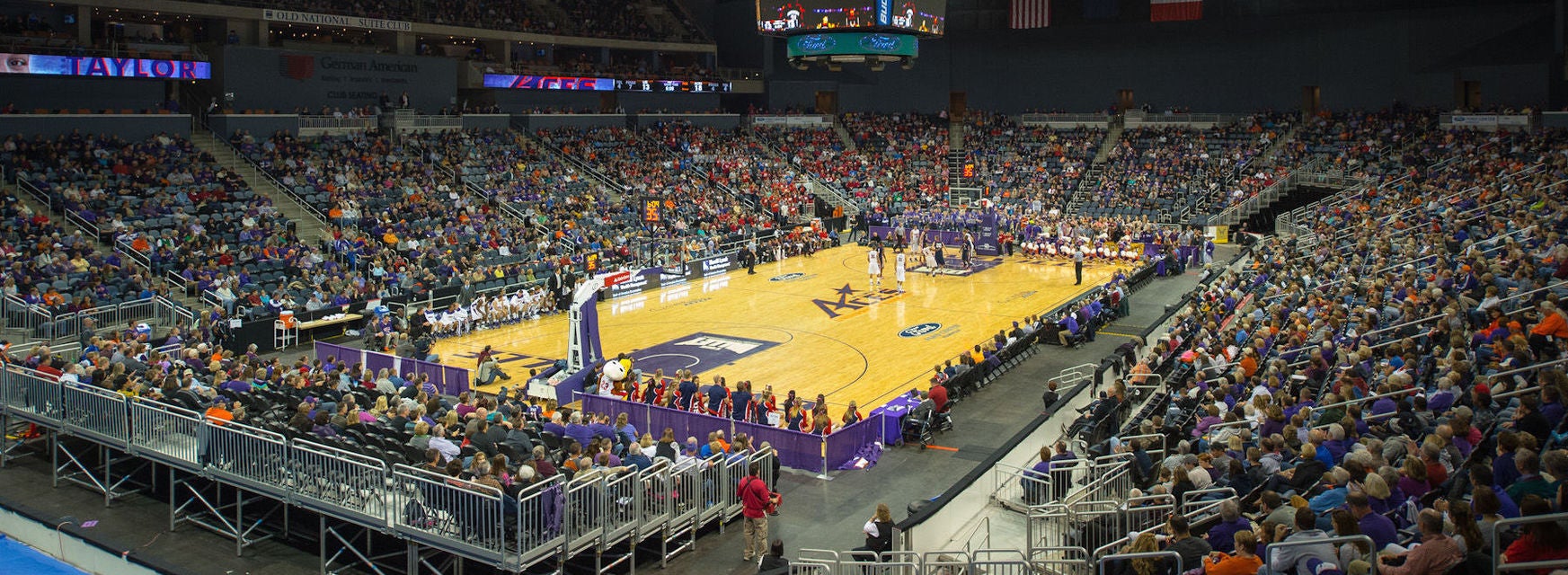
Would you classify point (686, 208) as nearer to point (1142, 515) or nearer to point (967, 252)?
point (967, 252)

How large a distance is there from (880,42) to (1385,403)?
85.1ft

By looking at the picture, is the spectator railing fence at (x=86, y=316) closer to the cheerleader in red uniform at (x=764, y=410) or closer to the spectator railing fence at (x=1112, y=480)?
the cheerleader in red uniform at (x=764, y=410)

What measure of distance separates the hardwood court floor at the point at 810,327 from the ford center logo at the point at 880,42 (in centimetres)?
769

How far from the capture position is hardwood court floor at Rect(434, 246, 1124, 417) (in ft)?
85.2

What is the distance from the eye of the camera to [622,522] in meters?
13.2

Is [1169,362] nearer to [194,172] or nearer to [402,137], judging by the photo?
[194,172]

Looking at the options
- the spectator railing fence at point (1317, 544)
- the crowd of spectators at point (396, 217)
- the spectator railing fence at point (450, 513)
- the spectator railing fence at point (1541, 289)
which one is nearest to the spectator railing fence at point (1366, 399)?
the spectator railing fence at point (1541, 289)

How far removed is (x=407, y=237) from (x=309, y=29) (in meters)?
15.5

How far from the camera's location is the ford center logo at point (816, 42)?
36625mm

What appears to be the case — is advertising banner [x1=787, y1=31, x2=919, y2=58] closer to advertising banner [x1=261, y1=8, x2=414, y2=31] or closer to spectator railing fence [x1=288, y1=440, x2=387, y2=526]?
advertising banner [x1=261, y1=8, x2=414, y2=31]

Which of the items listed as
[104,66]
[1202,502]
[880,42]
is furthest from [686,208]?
[1202,502]

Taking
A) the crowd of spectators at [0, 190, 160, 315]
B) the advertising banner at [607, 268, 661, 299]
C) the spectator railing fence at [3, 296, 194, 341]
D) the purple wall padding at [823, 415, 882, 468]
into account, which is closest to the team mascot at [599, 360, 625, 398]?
the purple wall padding at [823, 415, 882, 468]

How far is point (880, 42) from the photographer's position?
36844 mm

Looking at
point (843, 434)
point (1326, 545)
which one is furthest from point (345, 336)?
point (1326, 545)
